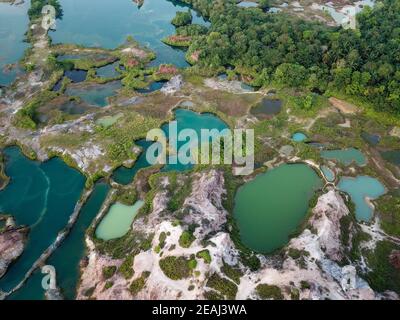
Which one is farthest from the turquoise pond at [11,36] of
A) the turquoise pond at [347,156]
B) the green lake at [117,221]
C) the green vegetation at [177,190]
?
the turquoise pond at [347,156]

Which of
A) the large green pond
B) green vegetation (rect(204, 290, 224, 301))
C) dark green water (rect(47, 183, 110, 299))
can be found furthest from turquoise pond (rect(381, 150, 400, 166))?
dark green water (rect(47, 183, 110, 299))

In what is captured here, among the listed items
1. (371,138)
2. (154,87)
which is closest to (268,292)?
(371,138)

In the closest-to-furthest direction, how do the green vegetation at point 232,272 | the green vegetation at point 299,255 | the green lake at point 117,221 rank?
the green vegetation at point 232,272 → the green vegetation at point 299,255 → the green lake at point 117,221

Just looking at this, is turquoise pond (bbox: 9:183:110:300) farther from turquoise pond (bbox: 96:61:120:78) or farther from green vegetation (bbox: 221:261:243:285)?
turquoise pond (bbox: 96:61:120:78)

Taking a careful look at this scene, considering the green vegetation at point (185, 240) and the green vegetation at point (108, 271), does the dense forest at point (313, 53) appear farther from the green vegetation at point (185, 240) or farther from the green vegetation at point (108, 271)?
the green vegetation at point (108, 271)

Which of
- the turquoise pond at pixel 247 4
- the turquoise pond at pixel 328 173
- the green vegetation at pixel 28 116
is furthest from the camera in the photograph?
the turquoise pond at pixel 247 4

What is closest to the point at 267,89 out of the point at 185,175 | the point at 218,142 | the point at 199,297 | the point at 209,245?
the point at 218,142

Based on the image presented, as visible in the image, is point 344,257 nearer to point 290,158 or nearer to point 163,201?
point 290,158
